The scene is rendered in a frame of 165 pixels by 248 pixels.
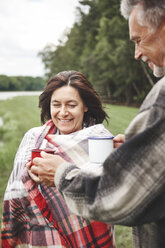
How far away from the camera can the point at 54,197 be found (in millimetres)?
2174

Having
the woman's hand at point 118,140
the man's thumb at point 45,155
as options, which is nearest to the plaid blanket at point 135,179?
the man's thumb at point 45,155

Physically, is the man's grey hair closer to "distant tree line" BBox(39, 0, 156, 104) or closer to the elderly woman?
the elderly woman

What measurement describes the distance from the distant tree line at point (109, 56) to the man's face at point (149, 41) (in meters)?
17.7

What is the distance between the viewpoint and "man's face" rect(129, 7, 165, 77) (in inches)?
52.9

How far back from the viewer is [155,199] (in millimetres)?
1147

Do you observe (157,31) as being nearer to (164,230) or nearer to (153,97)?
(153,97)

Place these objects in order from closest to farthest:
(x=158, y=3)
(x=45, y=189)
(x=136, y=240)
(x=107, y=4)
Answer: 1. (x=158, y=3)
2. (x=136, y=240)
3. (x=45, y=189)
4. (x=107, y=4)

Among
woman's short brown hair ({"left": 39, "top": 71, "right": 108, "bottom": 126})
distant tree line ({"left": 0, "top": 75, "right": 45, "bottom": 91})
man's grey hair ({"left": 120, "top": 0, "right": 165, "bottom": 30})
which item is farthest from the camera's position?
distant tree line ({"left": 0, "top": 75, "right": 45, "bottom": 91})

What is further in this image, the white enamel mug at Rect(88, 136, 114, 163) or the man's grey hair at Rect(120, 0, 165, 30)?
the white enamel mug at Rect(88, 136, 114, 163)

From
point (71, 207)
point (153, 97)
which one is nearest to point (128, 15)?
point (153, 97)

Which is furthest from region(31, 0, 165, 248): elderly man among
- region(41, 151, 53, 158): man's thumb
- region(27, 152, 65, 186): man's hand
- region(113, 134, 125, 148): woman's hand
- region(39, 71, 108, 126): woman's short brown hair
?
region(39, 71, 108, 126): woman's short brown hair

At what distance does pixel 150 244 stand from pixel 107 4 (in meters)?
35.5

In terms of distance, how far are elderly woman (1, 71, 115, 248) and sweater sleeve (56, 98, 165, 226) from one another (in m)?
0.83

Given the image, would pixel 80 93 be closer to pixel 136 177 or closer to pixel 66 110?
pixel 66 110
